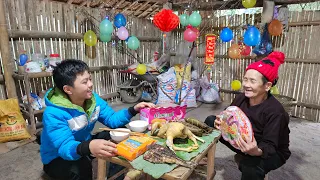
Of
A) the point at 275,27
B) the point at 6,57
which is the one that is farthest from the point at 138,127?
the point at 275,27

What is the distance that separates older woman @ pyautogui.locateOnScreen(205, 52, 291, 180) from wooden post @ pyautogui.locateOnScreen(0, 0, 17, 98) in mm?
3224

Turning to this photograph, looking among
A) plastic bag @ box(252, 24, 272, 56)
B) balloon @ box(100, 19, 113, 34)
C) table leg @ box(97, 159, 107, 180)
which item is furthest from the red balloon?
table leg @ box(97, 159, 107, 180)

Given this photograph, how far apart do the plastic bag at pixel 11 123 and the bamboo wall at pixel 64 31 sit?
61 cm

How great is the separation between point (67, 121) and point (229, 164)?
6.30ft

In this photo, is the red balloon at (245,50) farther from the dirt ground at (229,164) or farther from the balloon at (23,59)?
the balloon at (23,59)

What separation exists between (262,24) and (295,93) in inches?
62.3

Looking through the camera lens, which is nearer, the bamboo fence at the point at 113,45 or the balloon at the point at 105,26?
the bamboo fence at the point at 113,45

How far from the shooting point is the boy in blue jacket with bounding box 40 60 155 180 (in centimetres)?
152

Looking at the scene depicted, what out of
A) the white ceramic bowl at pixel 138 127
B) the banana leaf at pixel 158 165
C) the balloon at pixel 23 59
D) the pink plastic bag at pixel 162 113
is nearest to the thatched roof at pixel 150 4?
the balloon at pixel 23 59

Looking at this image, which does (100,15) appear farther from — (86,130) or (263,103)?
(263,103)

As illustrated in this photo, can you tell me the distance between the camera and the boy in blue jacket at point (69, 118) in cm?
152

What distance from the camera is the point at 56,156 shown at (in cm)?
179

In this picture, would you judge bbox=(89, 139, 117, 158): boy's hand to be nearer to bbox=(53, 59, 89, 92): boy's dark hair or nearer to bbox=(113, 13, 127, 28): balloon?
bbox=(53, 59, 89, 92): boy's dark hair

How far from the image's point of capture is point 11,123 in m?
3.05
